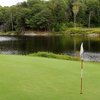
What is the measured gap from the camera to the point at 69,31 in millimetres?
88500

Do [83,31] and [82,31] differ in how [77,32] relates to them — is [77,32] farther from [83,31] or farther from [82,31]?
[83,31]

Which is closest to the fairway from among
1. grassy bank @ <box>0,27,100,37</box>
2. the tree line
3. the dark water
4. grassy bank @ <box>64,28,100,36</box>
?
the dark water

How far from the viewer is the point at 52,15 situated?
9394cm

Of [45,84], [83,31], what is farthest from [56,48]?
[83,31]

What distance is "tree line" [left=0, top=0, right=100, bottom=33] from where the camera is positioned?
303 ft

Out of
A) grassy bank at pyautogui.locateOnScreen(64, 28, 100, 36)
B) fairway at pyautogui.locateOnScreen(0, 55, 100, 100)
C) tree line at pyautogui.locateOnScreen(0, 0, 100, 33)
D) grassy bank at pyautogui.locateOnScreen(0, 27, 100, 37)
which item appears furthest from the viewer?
tree line at pyautogui.locateOnScreen(0, 0, 100, 33)

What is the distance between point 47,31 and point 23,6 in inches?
644

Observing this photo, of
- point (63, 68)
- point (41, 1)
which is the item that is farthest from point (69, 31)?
point (63, 68)

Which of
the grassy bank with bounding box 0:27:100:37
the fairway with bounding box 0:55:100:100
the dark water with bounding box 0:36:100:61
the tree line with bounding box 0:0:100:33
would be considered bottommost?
the dark water with bounding box 0:36:100:61

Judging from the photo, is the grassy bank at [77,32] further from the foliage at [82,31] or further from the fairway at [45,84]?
the fairway at [45,84]

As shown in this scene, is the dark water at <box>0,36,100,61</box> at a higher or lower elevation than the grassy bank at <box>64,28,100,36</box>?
lower

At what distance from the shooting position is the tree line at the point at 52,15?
92.5 m

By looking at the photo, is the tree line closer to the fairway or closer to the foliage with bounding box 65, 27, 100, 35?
the foliage with bounding box 65, 27, 100, 35

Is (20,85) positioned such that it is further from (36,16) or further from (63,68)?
(36,16)
